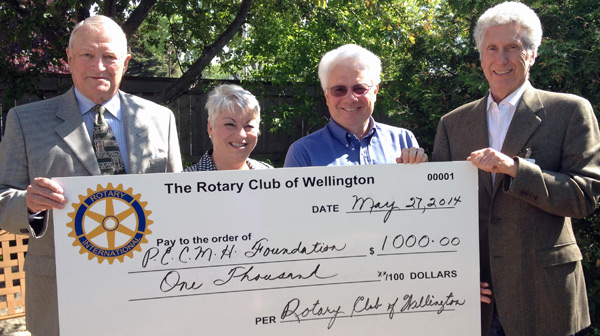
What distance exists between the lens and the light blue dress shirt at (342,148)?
2.92 m

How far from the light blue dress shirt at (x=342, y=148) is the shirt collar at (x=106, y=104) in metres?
0.92

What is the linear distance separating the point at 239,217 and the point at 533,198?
1312 mm

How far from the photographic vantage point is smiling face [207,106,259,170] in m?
2.85

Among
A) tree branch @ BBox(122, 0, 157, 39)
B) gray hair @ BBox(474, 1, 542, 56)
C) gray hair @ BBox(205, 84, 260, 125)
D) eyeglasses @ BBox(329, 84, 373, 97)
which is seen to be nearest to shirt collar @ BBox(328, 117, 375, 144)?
eyeglasses @ BBox(329, 84, 373, 97)

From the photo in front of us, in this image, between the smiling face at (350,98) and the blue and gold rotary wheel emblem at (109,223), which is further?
the smiling face at (350,98)

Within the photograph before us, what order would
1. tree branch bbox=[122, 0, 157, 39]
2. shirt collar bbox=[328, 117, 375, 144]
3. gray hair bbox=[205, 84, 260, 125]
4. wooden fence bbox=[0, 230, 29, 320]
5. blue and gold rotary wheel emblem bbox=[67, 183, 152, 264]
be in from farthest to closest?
tree branch bbox=[122, 0, 157, 39], wooden fence bbox=[0, 230, 29, 320], shirt collar bbox=[328, 117, 375, 144], gray hair bbox=[205, 84, 260, 125], blue and gold rotary wheel emblem bbox=[67, 183, 152, 264]

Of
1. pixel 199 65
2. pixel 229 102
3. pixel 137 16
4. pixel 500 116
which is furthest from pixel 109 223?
pixel 199 65

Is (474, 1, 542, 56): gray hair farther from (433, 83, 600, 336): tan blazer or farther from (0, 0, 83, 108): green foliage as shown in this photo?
(0, 0, 83, 108): green foliage

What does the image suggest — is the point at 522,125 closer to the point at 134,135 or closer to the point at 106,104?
the point at 134,135

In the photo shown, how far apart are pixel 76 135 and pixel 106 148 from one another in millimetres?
151

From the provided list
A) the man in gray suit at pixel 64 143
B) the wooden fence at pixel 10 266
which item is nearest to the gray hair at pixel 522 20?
the man in gray suit at pixel 64 143

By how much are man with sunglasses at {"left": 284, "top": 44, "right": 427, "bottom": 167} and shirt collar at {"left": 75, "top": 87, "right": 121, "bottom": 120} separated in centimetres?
93
